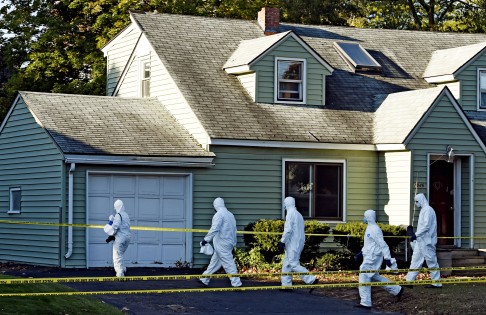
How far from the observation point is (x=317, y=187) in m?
29.3

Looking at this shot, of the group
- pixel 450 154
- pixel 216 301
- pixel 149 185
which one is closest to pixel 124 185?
pixel 149 185

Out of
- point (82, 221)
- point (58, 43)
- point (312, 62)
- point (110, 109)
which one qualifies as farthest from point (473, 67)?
point (58, 43)

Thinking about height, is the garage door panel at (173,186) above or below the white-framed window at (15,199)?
above

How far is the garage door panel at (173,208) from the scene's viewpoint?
91.2 ft

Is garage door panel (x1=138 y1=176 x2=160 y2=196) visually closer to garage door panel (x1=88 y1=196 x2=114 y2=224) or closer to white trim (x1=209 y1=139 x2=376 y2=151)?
garage door panel (x1=88 y1=196 x2=114 y2=224)

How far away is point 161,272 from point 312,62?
7.71 meters

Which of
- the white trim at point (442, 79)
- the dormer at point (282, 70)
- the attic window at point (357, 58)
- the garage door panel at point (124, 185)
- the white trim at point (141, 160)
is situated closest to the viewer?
the white trim at point (141, 160)

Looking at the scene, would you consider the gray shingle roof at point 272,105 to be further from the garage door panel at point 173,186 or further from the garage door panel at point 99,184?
the garage door panel at point 99,184

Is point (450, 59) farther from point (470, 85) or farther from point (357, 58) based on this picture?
point (357, 58)

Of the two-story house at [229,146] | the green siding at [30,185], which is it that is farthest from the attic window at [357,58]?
the green siding at [30,185]

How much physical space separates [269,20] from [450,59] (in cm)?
555

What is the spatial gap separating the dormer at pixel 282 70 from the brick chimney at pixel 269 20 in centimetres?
238

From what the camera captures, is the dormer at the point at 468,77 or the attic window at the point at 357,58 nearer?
the dormer at the point at 468,77

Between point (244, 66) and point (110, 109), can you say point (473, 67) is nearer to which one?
point (244, 66)
